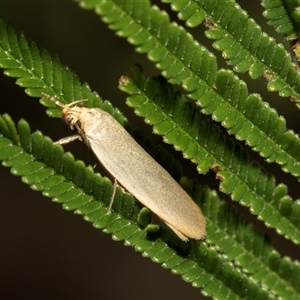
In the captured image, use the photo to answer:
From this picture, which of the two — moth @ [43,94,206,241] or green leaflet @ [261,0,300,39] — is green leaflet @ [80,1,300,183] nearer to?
green leaflet @ [261,0,300,39]

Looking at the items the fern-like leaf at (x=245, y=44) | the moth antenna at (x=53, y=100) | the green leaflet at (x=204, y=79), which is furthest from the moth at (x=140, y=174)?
the fern-like leaf at (x=245, y=44)

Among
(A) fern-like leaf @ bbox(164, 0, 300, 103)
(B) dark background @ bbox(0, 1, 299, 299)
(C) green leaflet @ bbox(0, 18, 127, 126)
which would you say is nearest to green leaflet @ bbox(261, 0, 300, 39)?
(A) fern-like leaf @ bbox(164, 0, 300, 103)

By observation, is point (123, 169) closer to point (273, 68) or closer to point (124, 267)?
point (273, 68)

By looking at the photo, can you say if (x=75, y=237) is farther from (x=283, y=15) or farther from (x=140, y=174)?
(x=283, y=15)

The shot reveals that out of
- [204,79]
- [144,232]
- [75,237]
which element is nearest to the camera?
[204,79]

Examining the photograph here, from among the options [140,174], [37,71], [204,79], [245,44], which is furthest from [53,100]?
[245,44]

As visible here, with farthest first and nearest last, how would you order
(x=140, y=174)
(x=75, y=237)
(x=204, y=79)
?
(x=75, y=237), (x=140, y=174), (x=204, y=79)

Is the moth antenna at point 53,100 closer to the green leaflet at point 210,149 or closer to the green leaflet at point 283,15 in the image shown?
the green leaflet at point 210,149
